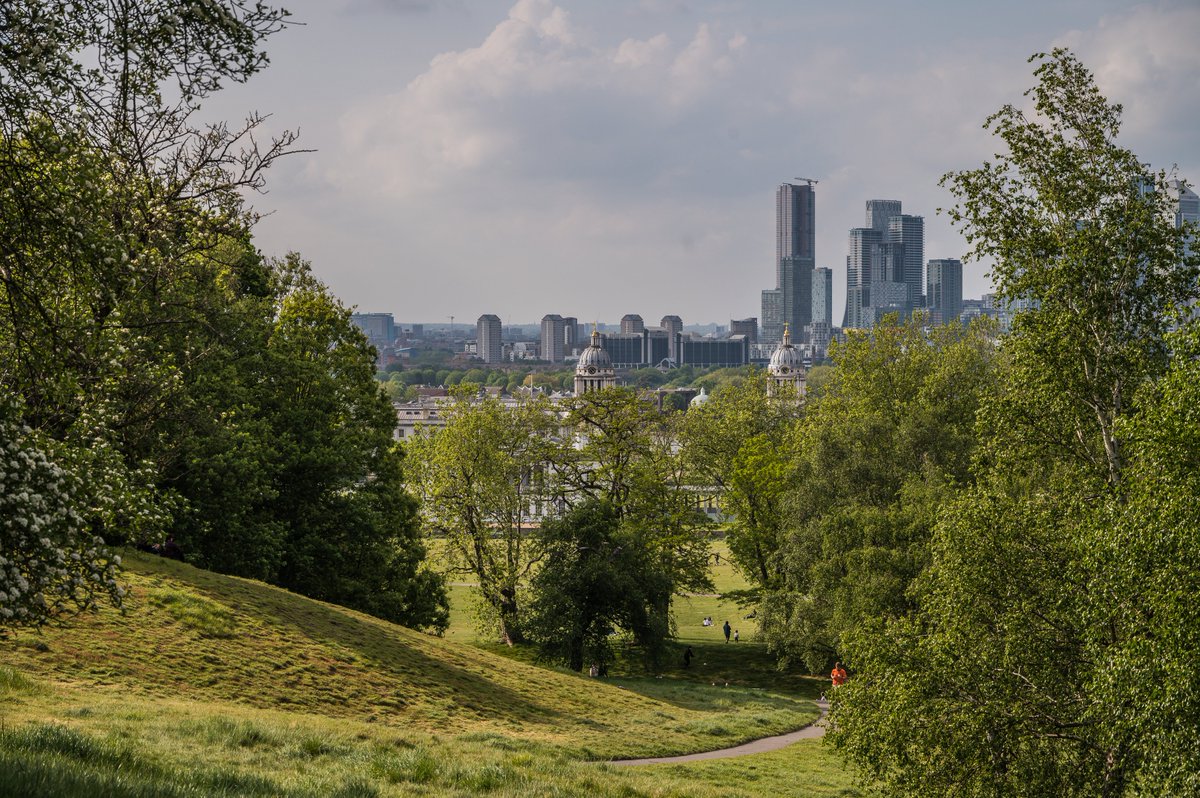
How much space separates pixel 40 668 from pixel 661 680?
23572 mm

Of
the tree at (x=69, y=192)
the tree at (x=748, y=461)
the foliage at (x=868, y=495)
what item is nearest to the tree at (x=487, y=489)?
the tree at (x=748, y=461)

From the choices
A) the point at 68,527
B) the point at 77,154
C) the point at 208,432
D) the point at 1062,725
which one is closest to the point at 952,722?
the point at 1062,725

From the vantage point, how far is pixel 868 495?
124 ft

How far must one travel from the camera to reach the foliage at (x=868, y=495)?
33.6m

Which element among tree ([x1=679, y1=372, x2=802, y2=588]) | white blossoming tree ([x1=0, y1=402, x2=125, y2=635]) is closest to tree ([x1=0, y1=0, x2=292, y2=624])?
white blossoming tree ([x1=0, y1=402, x2=125, y2=635])

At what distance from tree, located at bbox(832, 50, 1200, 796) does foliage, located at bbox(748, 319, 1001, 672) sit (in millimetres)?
12679

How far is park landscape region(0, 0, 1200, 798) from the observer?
1092 cm

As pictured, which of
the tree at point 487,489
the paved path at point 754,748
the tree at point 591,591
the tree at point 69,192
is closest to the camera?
the tree at point 69,192

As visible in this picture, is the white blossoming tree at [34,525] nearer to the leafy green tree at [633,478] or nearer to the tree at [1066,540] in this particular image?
the tree at [1066,540]

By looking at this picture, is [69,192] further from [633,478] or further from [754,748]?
[633,478]

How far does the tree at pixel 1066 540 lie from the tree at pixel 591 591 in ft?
57.1

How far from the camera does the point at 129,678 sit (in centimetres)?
1966

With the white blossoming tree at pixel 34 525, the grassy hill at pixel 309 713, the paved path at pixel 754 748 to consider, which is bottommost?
the paved path at pixel 754 748

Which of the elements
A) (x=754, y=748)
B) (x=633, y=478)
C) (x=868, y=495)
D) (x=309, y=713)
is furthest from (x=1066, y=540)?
(x=633, y=478)
